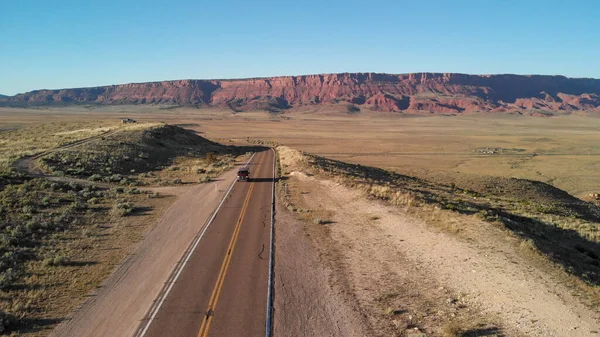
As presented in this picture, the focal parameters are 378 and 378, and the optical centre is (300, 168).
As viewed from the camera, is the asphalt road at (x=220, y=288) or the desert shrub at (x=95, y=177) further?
the desert shrub at (x=95, y=177)

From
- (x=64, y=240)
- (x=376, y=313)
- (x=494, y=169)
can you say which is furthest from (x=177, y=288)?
(x=494, y=169)

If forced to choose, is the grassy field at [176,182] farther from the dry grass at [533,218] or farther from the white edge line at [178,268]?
the white edge line at [178,268]

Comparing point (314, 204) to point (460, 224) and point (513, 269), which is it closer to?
point (460, 224)

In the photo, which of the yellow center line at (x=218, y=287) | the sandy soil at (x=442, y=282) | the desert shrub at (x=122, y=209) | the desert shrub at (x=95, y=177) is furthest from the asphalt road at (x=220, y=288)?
the desert shrub at (x=95, y=177)

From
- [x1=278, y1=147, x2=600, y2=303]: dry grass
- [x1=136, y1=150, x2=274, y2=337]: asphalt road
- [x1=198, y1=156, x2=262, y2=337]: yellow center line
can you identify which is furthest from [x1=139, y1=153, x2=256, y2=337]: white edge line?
[x1=278, y1=147, x2=600, y2=303]: dry grass

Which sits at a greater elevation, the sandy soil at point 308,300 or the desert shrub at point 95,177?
the desert shrub at point 95,177
